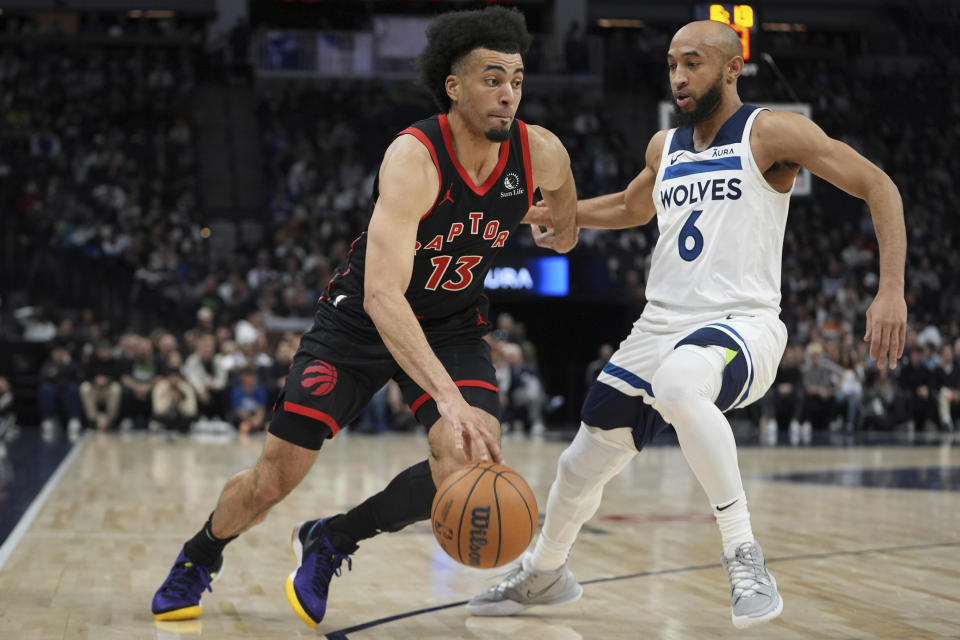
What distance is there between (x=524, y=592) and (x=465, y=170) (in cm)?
155

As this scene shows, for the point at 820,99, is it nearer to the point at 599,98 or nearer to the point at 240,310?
the point at 599,98

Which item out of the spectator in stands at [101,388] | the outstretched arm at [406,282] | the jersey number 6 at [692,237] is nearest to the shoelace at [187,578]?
the outstretched arm at [406,282]

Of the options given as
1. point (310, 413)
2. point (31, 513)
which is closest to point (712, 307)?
point (310, 413)

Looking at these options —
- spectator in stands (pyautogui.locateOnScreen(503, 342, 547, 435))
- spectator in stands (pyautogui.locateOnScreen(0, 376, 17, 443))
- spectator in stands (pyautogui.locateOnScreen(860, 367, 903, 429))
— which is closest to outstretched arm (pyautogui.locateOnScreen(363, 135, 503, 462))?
spectator in stands (pyautogui.locateOnScreen(0, 376, 17, 443))

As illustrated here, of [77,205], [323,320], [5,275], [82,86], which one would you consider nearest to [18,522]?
[323,320]

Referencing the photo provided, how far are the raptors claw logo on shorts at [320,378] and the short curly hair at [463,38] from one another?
0.97m

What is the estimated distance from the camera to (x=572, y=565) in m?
5.37

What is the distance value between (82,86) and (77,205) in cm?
400

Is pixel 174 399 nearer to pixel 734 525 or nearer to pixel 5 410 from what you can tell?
pixel 5 410

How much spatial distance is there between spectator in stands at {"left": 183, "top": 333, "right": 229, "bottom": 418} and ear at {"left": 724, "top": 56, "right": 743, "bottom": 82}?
11735mm

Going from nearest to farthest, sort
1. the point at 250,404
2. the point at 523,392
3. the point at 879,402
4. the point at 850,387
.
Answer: the point at 250,404, the point at 523,392, the point at 850,387, the point at 879,402

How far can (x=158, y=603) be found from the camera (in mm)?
4156

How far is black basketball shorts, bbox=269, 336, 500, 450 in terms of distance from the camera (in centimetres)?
396

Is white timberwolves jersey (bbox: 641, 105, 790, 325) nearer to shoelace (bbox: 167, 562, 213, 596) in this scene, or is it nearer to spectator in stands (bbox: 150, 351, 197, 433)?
shoelace (bbox: 167, 562, 213, 596)
